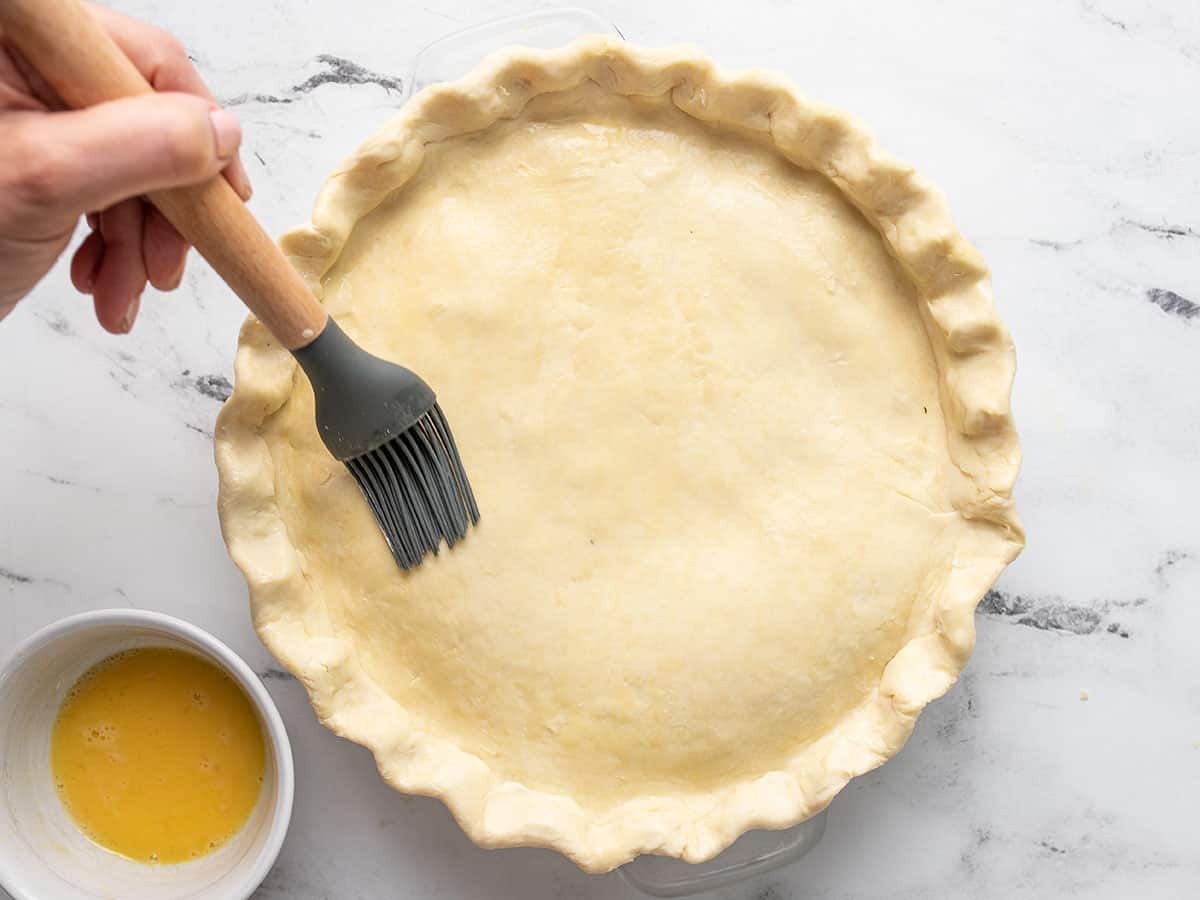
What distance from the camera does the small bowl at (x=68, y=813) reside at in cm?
128

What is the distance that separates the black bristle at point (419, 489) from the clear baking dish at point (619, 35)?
1.72ft

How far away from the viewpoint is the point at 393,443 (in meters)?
1.21

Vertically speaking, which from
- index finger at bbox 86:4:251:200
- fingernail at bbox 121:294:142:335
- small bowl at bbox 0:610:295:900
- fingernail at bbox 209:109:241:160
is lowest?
small bowl at bbox 0:610:295:900

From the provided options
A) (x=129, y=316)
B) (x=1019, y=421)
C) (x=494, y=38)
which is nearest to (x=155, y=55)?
(x=129, y=316)

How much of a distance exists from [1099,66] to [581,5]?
2.34ft

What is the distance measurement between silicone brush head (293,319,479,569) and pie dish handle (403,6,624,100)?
1.59ft

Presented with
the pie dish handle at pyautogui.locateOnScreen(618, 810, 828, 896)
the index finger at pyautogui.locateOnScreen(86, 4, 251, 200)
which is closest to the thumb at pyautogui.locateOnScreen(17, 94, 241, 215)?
the index finger at pyautogui.locateOnScreen(86, 4, 251, 200)

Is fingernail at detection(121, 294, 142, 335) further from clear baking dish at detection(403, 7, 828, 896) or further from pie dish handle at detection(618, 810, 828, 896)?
pie dish handle at detection(618, 810, 828, 896)

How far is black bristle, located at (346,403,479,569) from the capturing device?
1223 millimetres

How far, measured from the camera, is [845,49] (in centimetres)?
148

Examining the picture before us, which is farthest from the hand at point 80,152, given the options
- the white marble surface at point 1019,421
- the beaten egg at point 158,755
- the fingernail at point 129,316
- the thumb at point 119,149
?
the beaten egg at point 158,755

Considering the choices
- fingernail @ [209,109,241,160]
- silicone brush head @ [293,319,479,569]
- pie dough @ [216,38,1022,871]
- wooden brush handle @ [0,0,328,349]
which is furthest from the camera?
pie dough @ [216,38,1022,871]

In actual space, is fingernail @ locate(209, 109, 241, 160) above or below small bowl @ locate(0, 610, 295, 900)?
above

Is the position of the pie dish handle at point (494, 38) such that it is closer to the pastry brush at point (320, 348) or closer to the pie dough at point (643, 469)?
the pie dough at point (643, 469)
